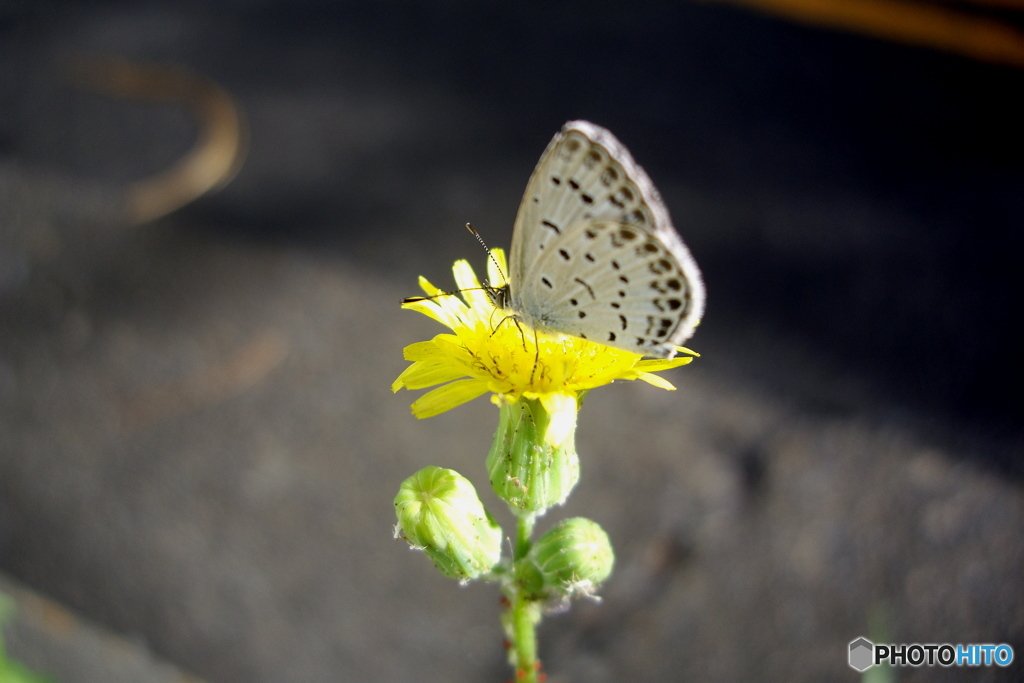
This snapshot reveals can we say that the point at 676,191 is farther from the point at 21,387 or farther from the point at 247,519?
the point at 21,387

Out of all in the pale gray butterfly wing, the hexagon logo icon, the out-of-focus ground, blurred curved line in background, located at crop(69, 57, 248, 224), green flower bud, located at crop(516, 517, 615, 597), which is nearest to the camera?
the pale gray butterfly wing

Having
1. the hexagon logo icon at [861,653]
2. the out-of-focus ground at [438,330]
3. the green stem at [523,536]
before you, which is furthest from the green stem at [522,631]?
the hexagon logo icon at [861,653]

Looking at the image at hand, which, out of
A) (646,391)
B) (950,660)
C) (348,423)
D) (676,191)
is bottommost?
(950,660)

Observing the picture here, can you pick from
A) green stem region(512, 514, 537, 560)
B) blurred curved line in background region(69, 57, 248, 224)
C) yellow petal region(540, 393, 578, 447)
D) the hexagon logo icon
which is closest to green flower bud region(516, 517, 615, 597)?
green stem region(512, 514, 537, 560)

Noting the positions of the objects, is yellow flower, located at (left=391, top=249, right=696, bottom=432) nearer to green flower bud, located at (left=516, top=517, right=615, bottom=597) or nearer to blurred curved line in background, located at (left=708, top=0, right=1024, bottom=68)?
green flower bud, located at (left=516, top=517, right=615, bottom=597)

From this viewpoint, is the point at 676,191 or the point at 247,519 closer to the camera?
the point at 247,519

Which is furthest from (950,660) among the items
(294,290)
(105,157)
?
(105,157)
